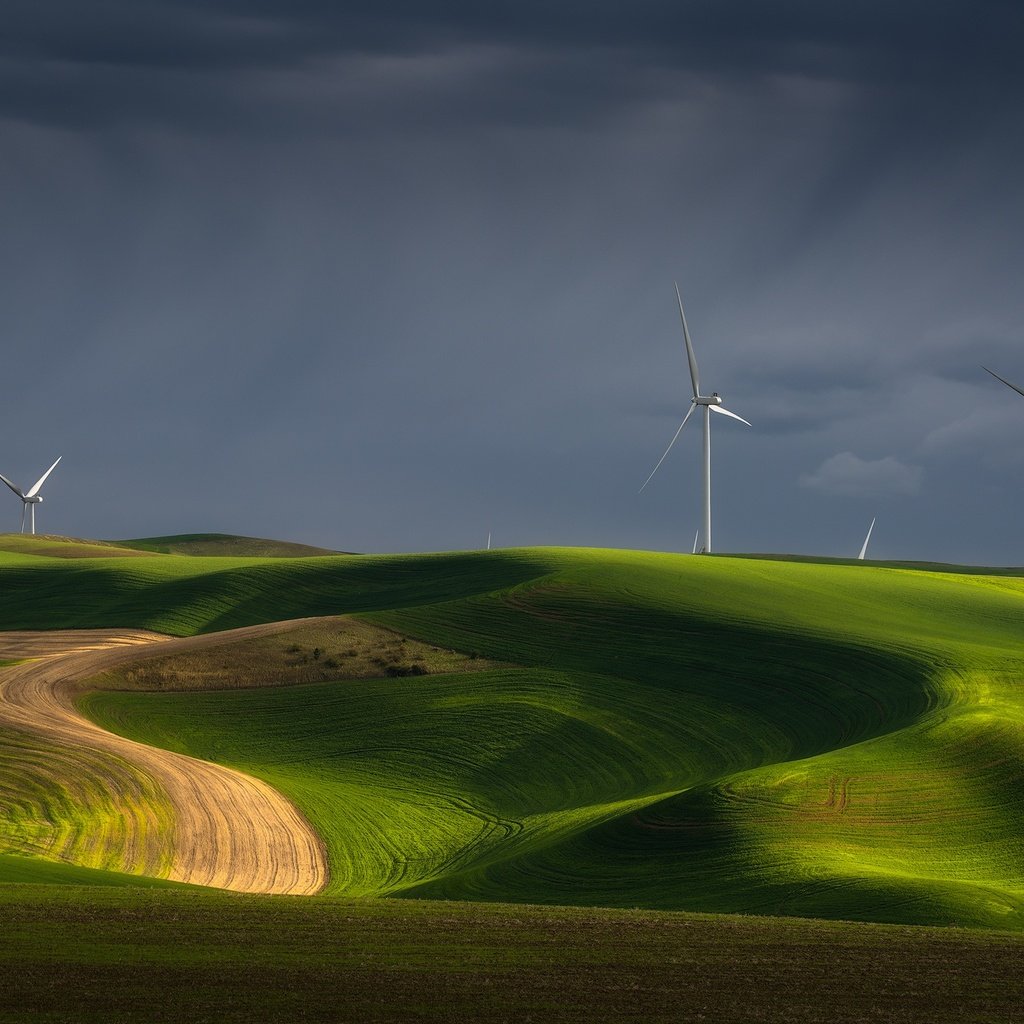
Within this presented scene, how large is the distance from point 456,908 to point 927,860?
1304 cm

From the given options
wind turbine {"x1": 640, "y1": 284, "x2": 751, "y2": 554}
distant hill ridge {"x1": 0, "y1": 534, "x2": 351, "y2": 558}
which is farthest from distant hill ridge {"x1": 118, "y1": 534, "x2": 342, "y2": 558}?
wind turbine {"x1": 640, "y1": 284, "x2": 751, "y2": 554}

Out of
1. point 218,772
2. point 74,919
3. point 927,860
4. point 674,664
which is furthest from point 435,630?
point 74,919

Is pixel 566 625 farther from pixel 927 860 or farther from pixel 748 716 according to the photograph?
pixel 927 860

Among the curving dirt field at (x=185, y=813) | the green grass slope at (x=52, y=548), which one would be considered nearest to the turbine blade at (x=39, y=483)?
the green grass slope at (x=52, y=548)

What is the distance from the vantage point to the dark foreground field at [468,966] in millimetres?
15641

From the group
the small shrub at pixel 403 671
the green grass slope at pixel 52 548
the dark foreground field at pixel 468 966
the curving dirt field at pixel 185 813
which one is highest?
the green grass slope at pixel 52 548

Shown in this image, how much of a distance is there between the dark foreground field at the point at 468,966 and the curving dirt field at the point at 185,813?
1210cm

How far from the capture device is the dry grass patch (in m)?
52.2

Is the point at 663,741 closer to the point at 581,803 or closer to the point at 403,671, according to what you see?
the point at 581,803

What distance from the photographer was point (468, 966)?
17.7m

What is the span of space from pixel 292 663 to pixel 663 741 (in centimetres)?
1752

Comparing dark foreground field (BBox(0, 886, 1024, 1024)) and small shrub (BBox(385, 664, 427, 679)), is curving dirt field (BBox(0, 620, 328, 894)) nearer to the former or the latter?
small shrub (BBox(385, 664, 427, 679))

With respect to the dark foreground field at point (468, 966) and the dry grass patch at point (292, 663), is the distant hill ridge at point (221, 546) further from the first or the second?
the dark foreground field at point (468, 966)

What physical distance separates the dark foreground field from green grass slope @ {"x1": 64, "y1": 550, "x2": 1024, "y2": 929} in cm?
571
